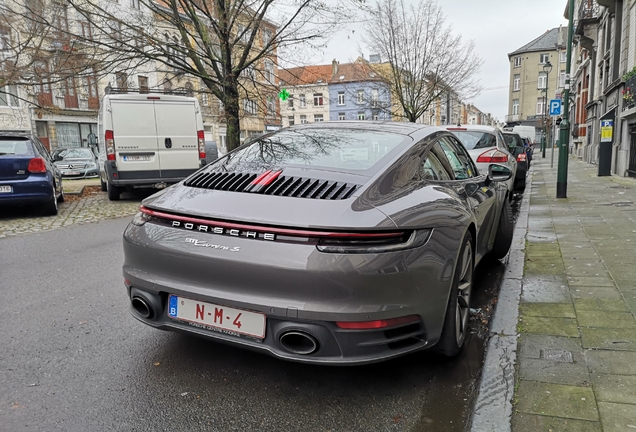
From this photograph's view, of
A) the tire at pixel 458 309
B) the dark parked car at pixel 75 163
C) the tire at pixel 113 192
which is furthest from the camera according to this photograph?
the dark parked car at pixel 75 163

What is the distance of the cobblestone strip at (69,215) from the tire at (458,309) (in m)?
6.96

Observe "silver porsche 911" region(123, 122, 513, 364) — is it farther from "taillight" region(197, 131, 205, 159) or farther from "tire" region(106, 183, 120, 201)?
"tire" region(106, 183, 120, 201)

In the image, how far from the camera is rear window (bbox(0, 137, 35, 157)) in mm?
8172

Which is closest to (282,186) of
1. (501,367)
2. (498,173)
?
(501,367)

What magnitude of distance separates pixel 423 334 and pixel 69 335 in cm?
252

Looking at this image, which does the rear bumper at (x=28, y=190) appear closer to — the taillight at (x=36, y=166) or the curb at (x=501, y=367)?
the taillight at (x=36, y=166)

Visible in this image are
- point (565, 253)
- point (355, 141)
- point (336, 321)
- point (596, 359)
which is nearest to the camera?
point (336, 321)

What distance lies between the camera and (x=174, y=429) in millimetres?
2268

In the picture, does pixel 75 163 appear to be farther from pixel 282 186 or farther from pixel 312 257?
pixel 312 257

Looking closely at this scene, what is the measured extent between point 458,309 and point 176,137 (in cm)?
930

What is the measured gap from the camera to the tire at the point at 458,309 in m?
2.73

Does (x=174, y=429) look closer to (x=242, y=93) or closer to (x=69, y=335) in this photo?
(x=69, y=335)

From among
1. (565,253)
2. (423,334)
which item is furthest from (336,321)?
(565,253)

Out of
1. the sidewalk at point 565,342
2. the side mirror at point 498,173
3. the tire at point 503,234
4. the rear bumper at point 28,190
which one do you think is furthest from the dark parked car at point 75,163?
the side mirror at point 498,173
